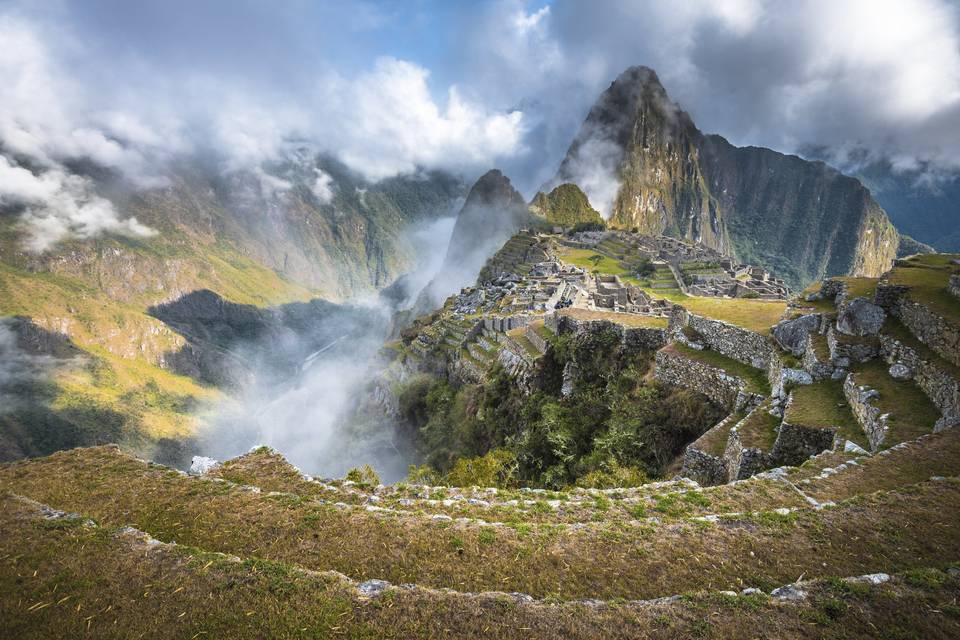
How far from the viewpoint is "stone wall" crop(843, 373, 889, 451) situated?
1166 cm

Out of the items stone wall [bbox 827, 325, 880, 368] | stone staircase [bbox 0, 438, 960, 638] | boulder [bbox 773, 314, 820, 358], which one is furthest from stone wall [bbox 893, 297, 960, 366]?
stone staircase [bbox 0, 438, 960, 638]

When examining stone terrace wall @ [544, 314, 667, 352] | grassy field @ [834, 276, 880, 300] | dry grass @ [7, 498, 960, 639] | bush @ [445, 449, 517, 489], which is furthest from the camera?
stone terrace wall @ [544, 314, 667, 352]

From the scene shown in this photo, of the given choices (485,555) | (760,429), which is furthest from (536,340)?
(485,555)

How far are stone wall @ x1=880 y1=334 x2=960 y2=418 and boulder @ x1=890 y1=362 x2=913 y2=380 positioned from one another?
89 mm

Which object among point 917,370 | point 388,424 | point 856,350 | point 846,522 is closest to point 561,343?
point 856,350

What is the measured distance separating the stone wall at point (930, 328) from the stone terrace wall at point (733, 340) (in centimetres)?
432

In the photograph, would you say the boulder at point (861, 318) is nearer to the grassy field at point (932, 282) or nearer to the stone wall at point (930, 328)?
the stone wall at point (930, 328)

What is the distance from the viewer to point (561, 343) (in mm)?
29469

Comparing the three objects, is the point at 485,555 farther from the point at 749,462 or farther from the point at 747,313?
the point at 747,313

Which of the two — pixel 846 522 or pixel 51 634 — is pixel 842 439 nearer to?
pixel 846 522

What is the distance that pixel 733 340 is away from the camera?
19922 mm

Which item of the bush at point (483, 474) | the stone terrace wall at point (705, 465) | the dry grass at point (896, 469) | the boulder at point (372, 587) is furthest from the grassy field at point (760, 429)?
the boulder at point (372, 587)

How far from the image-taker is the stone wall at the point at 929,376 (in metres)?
11.2

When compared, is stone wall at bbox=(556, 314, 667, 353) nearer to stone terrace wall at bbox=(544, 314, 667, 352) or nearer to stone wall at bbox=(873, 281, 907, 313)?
stone terrace wall at bbox=(544, 314, 667, 352)
